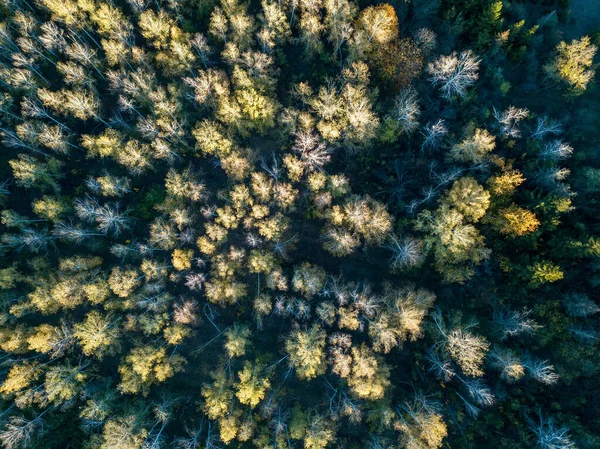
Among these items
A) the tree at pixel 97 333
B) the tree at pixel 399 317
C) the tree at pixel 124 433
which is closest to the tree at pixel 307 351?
the tree at pixel 399 317

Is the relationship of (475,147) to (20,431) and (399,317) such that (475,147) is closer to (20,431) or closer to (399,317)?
(399,317)

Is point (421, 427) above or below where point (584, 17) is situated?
below

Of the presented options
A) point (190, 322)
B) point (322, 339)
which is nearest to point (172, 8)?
point (190, 322)

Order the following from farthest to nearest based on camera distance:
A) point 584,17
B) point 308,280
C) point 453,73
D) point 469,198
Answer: point 584,17, point 308,280, point 453,73, point 469,198

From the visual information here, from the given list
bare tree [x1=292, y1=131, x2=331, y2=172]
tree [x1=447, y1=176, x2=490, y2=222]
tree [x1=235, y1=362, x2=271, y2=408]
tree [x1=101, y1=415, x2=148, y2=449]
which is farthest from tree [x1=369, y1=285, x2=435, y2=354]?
tree [x1=101, y1=415, x2=148, y2=449]

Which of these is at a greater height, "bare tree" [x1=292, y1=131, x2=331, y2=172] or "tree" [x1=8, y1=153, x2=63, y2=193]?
"bare tree" [x1=292, y1=131, x2=331, y2=172]

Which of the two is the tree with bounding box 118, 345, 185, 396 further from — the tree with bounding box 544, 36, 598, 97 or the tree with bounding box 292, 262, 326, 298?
the tree with bounding box 544, 36, 598, 97

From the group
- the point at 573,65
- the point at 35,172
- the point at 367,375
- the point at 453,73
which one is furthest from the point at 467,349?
the point at 35,172

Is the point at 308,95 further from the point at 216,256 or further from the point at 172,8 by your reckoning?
the point at 216,256
